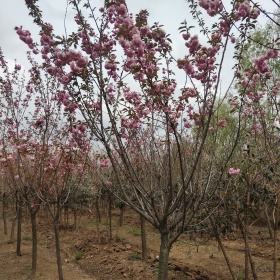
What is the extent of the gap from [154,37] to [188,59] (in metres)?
0.42

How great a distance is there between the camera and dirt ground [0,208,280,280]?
293 inches

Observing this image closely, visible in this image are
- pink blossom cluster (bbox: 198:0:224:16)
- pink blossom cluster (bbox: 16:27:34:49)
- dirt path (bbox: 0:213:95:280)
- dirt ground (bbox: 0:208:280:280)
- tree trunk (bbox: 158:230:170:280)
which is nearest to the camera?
pink blossom cluster (bbox: 198:0:224:16)

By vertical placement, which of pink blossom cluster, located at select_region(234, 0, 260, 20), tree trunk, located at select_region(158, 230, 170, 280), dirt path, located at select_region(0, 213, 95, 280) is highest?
pink blossom cluster, located at select_region(234, 0, 260, 20)

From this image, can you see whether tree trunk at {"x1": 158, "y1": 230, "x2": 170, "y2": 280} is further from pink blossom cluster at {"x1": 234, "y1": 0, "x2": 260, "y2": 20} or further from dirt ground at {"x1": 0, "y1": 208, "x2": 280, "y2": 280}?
pink blossom cluster at {"x1": 234, "y1": 0, "x2": 260, "y2": 20}

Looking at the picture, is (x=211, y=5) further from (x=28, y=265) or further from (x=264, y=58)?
(x=28, y=265)

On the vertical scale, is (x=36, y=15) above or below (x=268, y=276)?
above

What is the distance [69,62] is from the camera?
10.3ft

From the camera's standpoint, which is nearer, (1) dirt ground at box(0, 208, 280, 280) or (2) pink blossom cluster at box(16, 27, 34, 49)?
(2) pink blossom cluster at box(16, 27, 34, 49)

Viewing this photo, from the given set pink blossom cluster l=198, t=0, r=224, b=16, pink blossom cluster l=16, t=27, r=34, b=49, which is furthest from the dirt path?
pink blossom cluster l=198, t=0, r=224, b=16

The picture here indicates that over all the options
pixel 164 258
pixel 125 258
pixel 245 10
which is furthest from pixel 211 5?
pixel 125 258

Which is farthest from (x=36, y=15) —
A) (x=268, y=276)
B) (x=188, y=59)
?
(x=268, y=276)

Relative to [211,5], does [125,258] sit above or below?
below

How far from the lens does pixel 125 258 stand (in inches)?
336

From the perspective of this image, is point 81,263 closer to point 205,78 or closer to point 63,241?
point 63,241
